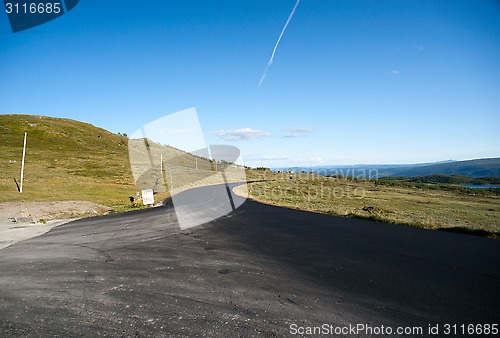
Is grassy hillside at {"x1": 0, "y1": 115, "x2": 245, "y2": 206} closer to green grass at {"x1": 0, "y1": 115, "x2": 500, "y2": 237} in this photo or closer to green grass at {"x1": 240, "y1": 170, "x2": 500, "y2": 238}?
green grass at {"x1": 0, "y1": 115, "x2": 500, "y2": 237}

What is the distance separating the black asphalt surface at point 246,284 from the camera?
4801 millimetres

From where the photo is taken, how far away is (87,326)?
4809 millimetres

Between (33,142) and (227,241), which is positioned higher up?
(33,142)

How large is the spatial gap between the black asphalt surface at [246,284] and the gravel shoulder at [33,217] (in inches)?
130

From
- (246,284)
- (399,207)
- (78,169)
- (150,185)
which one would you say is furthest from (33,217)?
(78,169)

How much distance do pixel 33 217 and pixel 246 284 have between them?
20.6 meters

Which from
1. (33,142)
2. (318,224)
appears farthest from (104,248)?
(33,142)

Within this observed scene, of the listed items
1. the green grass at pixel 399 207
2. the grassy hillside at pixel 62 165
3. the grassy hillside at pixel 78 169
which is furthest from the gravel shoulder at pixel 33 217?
the green grass at pixel 399 207

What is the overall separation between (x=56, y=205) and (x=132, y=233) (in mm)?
16898

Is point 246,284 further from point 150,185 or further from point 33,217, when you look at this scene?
point 150,185

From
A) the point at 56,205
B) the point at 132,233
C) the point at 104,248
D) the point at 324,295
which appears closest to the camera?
the point at 324,295

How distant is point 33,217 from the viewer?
1991 cm

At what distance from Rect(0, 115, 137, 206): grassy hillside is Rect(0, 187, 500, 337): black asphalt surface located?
24.0 m

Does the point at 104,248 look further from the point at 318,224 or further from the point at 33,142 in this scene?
the point at 33,142
